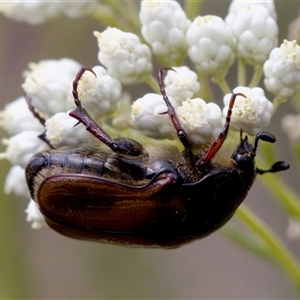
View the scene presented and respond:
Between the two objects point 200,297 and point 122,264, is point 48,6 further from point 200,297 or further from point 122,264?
point 200,297

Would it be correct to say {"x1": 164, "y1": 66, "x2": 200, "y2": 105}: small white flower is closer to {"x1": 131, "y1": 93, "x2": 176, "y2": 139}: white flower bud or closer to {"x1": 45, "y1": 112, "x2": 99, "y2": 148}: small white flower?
{"x1": 131, "y1": 93, "x2": 176, "y2": 139}: white flower bud

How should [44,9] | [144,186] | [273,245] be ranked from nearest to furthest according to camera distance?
[144,186]
[273,245]
[44,9]

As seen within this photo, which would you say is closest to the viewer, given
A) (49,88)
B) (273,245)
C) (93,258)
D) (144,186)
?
(144,186)

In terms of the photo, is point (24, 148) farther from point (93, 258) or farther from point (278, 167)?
point (93, 258)

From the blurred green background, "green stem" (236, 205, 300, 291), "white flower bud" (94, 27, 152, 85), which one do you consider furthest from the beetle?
the blurred green background

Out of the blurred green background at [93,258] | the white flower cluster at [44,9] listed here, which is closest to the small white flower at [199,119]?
the white flower cluster at [44,9]

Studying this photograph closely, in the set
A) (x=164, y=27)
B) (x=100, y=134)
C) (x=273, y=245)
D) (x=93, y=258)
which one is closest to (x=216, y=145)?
(x=100, y=134)

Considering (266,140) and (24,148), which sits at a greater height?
(24,148)
